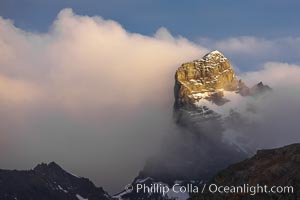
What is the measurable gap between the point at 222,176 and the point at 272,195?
84.8ft

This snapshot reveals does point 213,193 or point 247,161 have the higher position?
point 247,161

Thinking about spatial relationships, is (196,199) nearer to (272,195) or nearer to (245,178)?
(245,178)

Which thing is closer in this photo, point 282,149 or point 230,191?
point 230,191

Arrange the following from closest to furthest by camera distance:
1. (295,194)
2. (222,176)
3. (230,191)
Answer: (295,194) → (230,191) → (222,176)

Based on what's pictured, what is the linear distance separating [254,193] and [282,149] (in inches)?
1180

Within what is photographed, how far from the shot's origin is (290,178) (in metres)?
152

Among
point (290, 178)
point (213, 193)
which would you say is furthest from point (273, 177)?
point (213, 193)

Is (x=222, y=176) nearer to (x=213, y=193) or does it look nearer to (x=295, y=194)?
(x=213, y=193)

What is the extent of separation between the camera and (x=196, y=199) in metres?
166

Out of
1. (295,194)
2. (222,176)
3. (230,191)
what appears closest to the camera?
(295,194)

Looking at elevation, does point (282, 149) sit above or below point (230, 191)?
above

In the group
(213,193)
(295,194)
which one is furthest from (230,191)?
(295,194)

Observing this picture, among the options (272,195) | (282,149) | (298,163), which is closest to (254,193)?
(272,195)

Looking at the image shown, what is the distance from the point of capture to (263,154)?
586 ft
